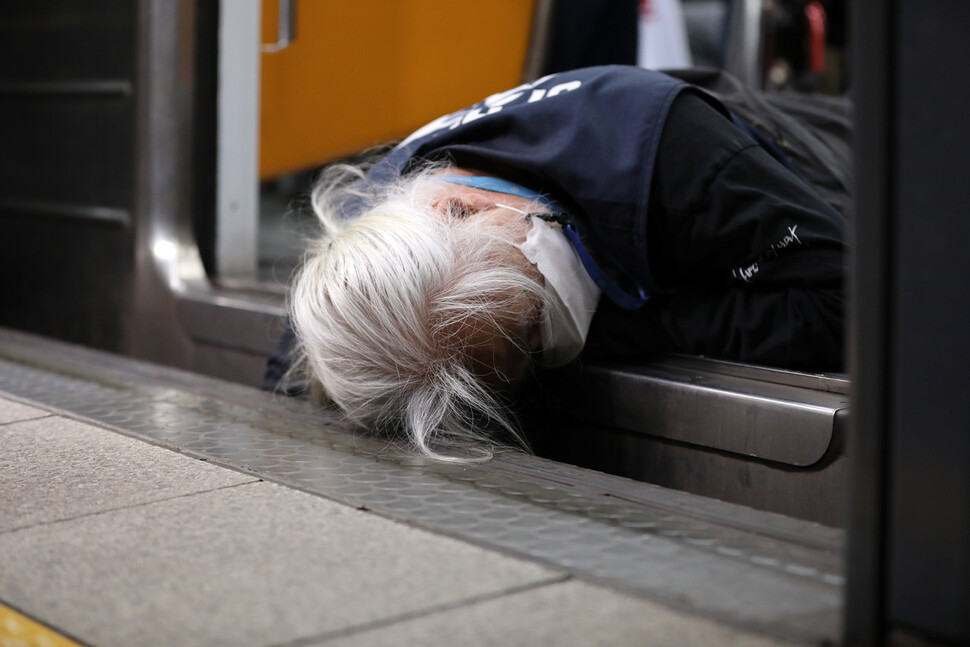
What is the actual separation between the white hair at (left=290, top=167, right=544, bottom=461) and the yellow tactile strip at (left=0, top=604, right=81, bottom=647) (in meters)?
0.63

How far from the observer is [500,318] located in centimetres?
153

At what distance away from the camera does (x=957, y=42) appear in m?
0.73

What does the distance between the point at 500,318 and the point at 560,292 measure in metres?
0.11

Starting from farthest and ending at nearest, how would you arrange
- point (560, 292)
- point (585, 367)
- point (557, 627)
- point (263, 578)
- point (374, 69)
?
point (374, 69)
point (585, 367)
point (560, 292)
point (263, 578)
point (557, 627)

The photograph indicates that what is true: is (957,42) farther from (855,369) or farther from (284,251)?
(284,251)

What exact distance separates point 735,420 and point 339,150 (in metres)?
1.98

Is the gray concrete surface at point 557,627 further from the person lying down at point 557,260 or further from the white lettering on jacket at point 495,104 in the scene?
the white lettering on jacket at point 495,104

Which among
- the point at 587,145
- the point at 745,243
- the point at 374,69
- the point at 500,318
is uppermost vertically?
the point at 374,69

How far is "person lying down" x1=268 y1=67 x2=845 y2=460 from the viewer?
1493 millimetres

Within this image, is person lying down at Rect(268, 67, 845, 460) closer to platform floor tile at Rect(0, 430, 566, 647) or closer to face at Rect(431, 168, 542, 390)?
face at Rect(431, 168, 542, 390)

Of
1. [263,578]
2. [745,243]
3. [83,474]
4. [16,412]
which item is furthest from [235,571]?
[745,243]

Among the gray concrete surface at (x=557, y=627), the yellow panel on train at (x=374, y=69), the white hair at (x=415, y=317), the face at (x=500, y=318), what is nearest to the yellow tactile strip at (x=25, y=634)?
the gray concrete surface at (x=557, y=627)

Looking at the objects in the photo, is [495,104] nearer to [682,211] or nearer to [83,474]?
[682,211]

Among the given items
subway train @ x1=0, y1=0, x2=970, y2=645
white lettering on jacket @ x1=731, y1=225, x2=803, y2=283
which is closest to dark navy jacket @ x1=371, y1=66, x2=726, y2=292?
white lettering on jacket @ x1=731, y1=225, x2=803, y2=283
